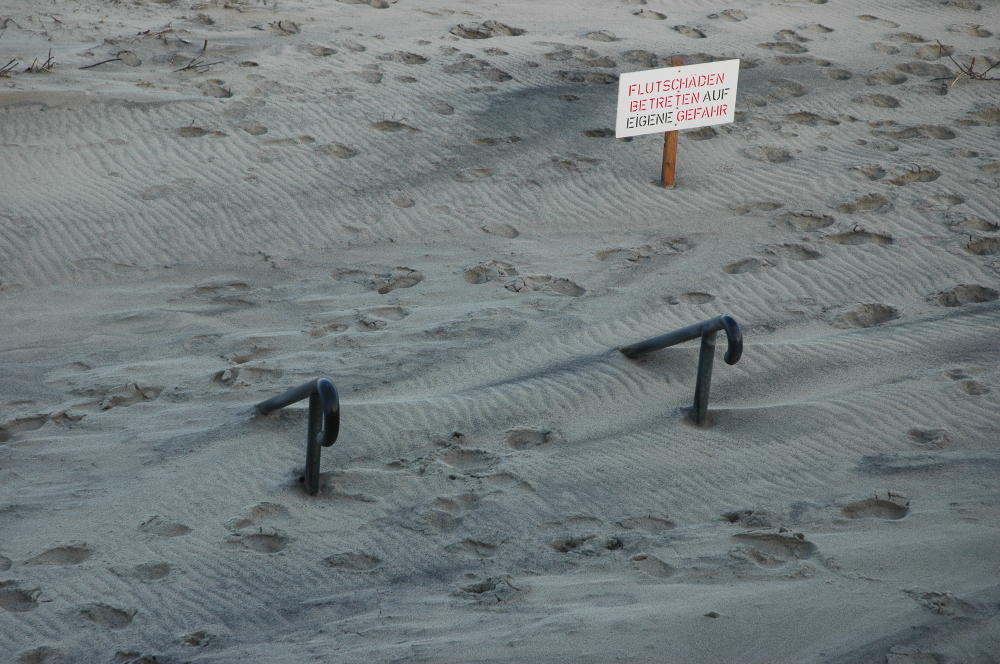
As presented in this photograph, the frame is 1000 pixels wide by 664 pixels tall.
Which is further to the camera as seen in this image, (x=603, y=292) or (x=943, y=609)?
(x=603, y=292)

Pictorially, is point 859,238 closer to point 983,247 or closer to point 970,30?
point 983,247

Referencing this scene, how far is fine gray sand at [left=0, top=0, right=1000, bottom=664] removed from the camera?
3.34 metres

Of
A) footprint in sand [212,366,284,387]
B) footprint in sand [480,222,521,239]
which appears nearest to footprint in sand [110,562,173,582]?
footprint in sand [212,366,284,387]

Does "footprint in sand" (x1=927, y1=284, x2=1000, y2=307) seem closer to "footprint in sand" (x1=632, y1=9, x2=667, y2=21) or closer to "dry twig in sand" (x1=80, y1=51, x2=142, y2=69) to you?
"footprint in sand" (x1=632, y1=9, x2=667, y2=21)

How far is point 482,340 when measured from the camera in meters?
5.34

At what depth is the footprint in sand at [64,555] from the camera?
3588 millimetres

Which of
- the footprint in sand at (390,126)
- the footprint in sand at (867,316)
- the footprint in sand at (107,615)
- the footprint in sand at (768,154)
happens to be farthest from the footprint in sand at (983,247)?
the footprint in sand at (107,615)

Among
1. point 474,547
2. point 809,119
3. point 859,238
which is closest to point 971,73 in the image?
point 809,119

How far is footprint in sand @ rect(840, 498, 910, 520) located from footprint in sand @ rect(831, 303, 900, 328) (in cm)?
179

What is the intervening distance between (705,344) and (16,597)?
2.79m

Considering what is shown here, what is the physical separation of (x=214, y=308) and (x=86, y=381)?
37.8 inches

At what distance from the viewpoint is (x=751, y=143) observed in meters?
7.80

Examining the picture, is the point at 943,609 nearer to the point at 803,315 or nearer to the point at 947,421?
the point at 947,421

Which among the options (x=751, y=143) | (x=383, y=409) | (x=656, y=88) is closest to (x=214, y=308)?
(x=383, y=409)
